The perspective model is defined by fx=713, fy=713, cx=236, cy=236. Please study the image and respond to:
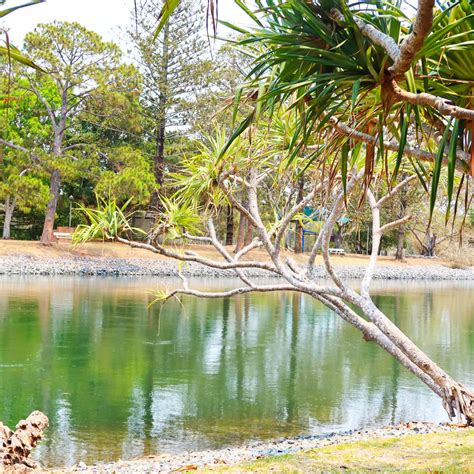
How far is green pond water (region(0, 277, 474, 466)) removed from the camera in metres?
6.96

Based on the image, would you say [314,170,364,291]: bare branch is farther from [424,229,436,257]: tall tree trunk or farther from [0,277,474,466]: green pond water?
[424,229,436,257]: tall tree trunk

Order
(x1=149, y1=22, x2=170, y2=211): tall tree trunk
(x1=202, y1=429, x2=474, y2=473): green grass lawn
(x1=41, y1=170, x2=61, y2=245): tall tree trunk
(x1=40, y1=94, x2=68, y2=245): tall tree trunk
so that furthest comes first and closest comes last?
1. (x1=149, y1=22, x2=170, y2=211): tall tree trunk
2. (x1=41, y1=170, x2=61, y2=245): tall tree trunk
3. (x1=40, y1=94, x2=68, y2=245): tall tree trunk
4. (x1=202, y1=429, x2=474, y2=473): green grass lawn

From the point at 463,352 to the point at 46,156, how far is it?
18.4 m

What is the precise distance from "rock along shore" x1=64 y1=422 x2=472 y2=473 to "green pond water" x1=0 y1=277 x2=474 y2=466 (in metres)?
0.43

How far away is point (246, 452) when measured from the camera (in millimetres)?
5785

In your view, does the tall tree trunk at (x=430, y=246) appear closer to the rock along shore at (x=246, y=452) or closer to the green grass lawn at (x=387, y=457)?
the rock along shore at (x=246, y=452)

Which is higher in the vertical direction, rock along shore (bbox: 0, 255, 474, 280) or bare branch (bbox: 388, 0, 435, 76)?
bare branch (bbox: 388, 0, 435, 76)

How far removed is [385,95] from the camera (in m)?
2.90

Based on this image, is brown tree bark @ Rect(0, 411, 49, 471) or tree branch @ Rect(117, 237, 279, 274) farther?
tree branch @ Rect(117, 237, 279, 274)

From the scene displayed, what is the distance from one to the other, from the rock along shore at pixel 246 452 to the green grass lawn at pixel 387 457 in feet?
1.60

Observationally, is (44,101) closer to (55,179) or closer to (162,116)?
(55,179)

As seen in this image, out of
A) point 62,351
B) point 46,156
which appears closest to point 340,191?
point 62,351

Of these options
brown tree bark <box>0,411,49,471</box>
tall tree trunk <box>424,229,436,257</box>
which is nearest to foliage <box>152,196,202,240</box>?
brown tree bark <box>0,411,49,471</box>

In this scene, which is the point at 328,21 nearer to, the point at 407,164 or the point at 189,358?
the point at 407,164
